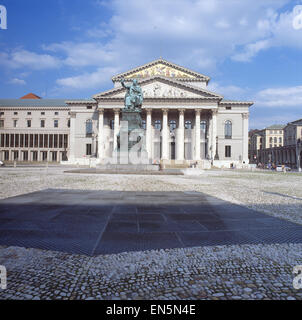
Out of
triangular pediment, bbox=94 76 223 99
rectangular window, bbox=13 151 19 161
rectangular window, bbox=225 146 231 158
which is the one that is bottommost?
rectangular window, bbox=13 151 19 161

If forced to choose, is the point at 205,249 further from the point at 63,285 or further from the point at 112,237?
the point at 63,285

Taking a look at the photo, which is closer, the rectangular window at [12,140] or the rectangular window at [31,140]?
the rectangular window at [31,140]

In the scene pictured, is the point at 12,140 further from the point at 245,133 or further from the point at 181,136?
the point at 245,133

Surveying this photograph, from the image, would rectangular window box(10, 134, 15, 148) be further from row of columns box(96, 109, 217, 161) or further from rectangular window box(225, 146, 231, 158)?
rectangular window box(225, 146, 231, 158)

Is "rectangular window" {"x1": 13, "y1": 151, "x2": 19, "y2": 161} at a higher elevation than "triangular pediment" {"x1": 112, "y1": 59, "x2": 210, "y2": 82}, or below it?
below

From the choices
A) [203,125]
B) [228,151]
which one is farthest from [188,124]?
[228,151]

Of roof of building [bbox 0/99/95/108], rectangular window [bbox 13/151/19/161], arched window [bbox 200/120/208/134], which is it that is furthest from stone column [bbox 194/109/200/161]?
rectangular window [bbox 13/151/19/161]

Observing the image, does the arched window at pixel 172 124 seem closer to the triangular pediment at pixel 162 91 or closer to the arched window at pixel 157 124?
the arched window at pixel 157 124

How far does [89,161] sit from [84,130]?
1099 cm

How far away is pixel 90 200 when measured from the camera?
8.59m

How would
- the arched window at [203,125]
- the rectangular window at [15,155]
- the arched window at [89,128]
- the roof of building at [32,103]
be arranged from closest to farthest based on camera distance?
the arched window at [203,125] → the arched window at [89,128] → the roof of building at [32,103] → the rectangular window at [15,155]

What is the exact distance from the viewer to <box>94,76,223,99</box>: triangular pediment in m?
57.2

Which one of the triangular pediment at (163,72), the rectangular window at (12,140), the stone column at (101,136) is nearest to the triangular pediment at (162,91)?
the stone column at (101,136)

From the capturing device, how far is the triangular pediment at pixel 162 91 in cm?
5725
